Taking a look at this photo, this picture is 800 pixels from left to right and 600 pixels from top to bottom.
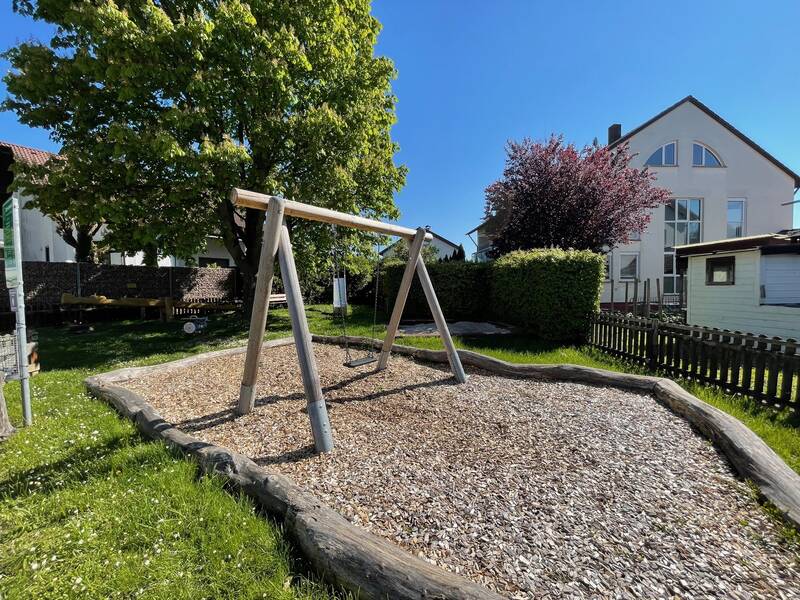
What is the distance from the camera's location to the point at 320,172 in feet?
30.8

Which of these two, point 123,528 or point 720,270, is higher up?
point 720,270

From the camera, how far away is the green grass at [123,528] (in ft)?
5.90

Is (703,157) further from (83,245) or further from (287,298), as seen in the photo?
(83,245)

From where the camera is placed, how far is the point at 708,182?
1914cm

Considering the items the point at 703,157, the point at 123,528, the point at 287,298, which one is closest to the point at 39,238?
the point at 287,298

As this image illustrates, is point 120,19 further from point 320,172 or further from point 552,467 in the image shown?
point 552,467

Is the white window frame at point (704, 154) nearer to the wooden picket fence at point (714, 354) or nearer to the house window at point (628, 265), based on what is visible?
the house window at point (628, 265)

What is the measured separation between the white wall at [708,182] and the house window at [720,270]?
24.7ft

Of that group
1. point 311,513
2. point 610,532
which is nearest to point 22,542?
point 311,513

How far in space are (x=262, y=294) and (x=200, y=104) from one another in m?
6.98

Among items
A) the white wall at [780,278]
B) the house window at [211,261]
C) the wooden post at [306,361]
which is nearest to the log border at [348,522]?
the wooden post at [306,361]

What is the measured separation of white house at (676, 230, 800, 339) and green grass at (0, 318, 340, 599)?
1196 cm

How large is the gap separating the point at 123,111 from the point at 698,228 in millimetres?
24104

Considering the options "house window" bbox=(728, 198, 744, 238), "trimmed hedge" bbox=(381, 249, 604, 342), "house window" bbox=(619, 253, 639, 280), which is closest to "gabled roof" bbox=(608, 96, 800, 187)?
"house window" bbox=(728, 198, 744, 238)
